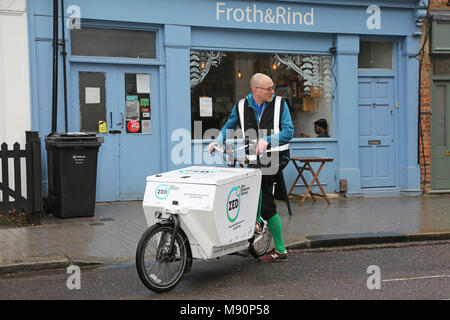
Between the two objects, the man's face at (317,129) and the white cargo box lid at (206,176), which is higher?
the man's face at (317,129)

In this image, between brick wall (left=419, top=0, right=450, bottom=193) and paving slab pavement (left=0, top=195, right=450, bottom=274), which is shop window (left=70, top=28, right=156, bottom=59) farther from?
brick wall (left=419, top=0, right=450, bottom=193)

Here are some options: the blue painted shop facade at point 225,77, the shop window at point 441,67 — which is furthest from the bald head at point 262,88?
the shop window at point 441,67

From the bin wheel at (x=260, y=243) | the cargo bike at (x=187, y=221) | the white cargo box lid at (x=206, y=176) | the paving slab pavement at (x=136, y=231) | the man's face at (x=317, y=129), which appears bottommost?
the paving slab pavement at (x=136, y=231)

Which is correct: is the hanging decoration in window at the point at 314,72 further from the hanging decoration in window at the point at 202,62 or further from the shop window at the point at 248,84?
the hanging decoration in window at the point at 202,62

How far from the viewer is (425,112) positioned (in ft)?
37.3

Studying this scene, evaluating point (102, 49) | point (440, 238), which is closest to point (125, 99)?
point (102, 49)

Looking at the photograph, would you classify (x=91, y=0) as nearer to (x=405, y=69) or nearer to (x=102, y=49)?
(x=102, y=49)

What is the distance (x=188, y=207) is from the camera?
195 inches

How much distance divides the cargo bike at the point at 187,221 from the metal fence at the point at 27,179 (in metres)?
3.28

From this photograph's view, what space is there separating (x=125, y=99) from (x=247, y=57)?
101 inches

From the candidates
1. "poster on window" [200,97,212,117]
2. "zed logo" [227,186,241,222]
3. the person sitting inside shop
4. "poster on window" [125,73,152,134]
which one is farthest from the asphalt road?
the person sitting inside shop

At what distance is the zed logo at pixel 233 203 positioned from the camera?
5183 mm
